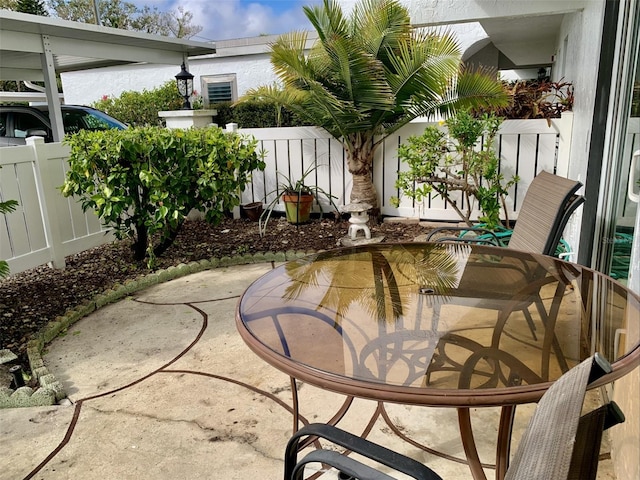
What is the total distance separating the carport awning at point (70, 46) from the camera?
497 cm

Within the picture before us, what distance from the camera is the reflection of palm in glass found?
2010 millimetres

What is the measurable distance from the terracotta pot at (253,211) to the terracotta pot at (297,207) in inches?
18.3

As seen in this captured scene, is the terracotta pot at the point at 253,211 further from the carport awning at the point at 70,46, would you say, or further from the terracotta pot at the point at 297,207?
the carport awning at the point at 70,46

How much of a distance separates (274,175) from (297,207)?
2.42 ft

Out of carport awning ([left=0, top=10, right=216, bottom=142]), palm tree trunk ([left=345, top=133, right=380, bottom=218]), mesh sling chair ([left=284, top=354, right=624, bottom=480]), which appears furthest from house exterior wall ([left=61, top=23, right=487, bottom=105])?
mesh sling chair ([left=284, top=354, right=624, bottom=480])

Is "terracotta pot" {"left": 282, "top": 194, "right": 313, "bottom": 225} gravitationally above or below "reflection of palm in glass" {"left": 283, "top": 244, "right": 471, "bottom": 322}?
below

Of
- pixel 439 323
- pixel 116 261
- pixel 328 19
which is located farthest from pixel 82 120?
pixel 439 323

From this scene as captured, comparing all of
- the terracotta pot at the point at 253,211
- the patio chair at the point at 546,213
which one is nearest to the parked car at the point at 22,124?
the terracotta pot at the point at 253,211

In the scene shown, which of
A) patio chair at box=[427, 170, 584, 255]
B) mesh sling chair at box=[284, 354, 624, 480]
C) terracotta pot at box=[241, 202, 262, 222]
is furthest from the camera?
terracotta pot at box=[241, 202, 262, 222]

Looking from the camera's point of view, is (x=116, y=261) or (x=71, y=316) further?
(x=116, y=261)

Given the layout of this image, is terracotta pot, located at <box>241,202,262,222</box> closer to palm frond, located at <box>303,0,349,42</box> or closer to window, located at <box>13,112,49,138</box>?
palm frond, located at <box>303,0,349,42</box>

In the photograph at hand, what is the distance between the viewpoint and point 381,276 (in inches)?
90.5

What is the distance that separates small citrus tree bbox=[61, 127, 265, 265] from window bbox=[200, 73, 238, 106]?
8.22 meters

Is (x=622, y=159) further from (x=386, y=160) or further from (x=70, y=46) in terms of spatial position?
(x=70, y=46)
